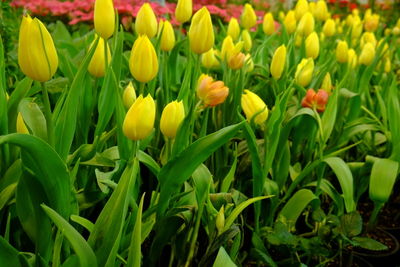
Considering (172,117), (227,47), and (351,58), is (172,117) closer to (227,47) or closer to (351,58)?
(227,47)

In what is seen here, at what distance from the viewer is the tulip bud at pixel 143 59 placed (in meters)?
0.88

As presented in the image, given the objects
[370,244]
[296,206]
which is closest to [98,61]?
[296,206]

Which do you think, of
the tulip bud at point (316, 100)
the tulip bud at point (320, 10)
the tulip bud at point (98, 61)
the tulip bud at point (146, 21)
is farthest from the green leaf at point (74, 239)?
the tulip bud at point (320, 10)

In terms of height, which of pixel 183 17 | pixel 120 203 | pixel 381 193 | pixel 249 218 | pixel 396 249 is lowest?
pixel 396 249

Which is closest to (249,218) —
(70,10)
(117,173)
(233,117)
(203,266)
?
(233,117)

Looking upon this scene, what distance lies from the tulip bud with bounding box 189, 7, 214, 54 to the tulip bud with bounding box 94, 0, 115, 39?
Answer: 18 cm

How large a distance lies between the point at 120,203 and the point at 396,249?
1.03 meters

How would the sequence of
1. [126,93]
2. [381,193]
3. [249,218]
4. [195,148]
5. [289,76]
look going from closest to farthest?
[195,148], [126,93], [381,193], [249,218], [289,76]

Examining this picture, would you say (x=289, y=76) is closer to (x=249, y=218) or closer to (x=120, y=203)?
(x=249, y=218)

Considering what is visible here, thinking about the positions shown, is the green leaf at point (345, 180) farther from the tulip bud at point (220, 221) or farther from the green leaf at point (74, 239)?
the green leaf at point (74, 239)

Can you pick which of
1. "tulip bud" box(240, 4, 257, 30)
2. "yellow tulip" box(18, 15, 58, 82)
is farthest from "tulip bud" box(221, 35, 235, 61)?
"yellow tulip" box(18, 15, 58, 82)

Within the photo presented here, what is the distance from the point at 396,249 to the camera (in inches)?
57.1

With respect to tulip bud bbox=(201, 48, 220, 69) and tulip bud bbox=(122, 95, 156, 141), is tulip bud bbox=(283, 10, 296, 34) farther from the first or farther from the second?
tulip bud bbox=(122, 95, 156, 141)

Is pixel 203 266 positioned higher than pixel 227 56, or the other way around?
pixel 227 56
